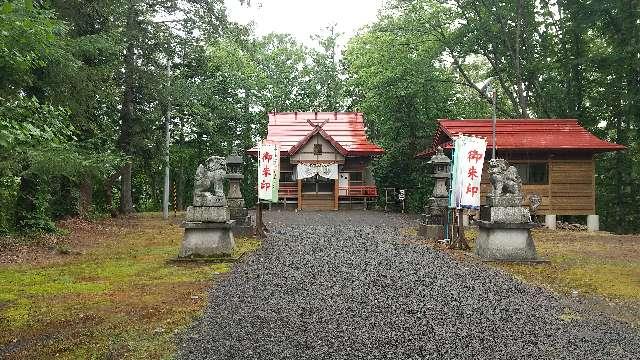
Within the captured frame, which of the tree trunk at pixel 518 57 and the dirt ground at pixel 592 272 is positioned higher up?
the tree trunk at pixel 518 57

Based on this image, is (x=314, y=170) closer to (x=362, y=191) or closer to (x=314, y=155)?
(x=314, y=155)

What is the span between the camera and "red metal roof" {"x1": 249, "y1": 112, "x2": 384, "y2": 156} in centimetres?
2847

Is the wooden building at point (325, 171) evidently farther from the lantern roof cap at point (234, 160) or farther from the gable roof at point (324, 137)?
the lantern roof cap at point (234, 160)

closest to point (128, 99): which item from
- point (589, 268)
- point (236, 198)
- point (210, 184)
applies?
point (236, 198)

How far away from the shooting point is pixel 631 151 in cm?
2364

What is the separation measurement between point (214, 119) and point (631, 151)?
20.0 metres

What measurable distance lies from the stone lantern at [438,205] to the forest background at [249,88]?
358 inches

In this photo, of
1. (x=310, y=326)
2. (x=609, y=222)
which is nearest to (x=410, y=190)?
(x=609, y=222)

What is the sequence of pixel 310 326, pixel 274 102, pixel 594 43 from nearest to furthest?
pixel 310 326, pixel 594 43, pixel 274 102

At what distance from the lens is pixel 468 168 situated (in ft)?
41.7

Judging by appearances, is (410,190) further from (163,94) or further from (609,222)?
(163,94)

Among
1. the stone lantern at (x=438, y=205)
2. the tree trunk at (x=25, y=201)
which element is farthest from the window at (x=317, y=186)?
the tree trunk at (x=25, y=201)

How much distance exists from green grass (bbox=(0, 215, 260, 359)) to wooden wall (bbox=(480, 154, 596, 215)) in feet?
43.0

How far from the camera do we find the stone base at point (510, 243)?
11078mm
